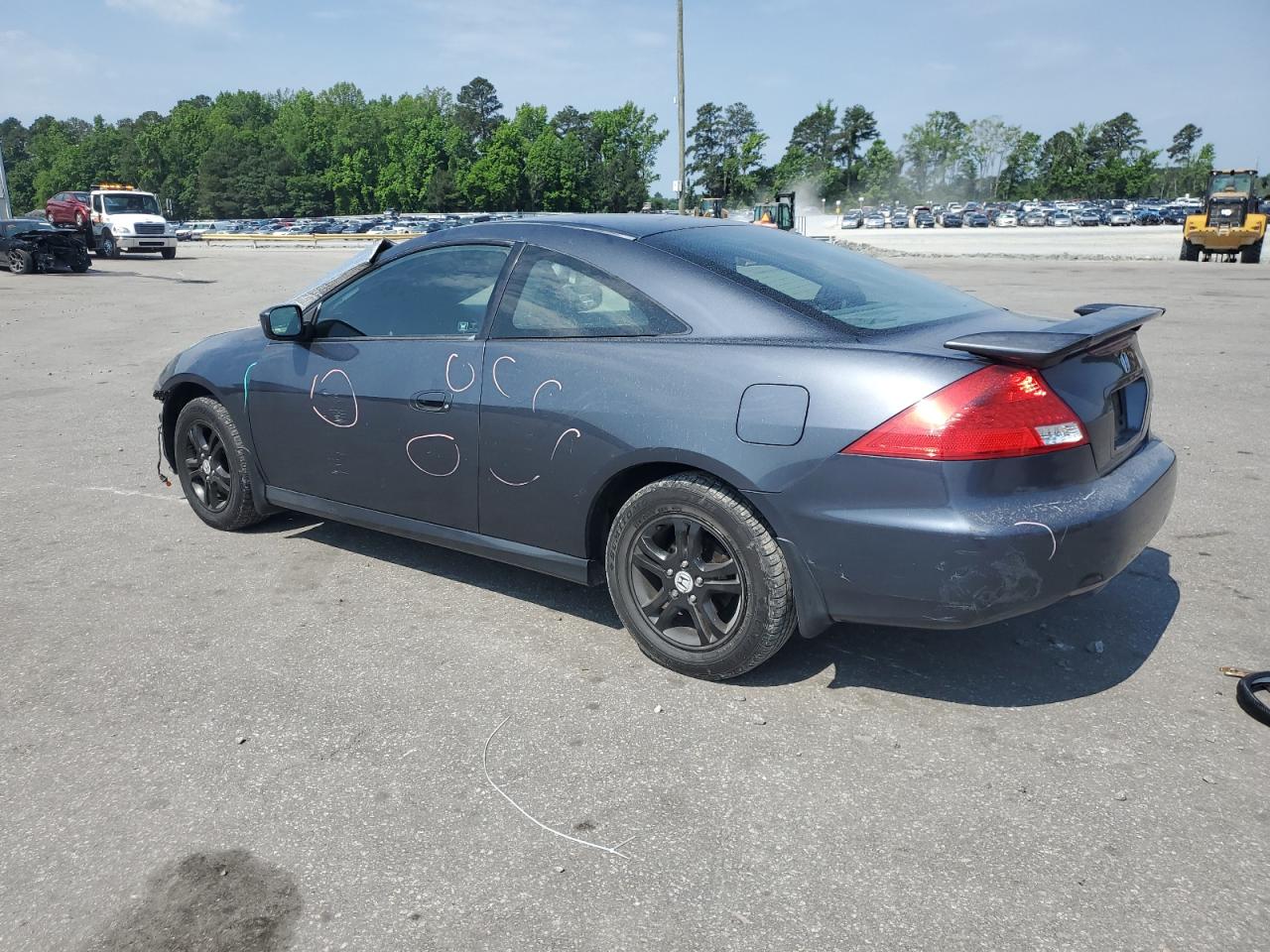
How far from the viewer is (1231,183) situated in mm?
31844

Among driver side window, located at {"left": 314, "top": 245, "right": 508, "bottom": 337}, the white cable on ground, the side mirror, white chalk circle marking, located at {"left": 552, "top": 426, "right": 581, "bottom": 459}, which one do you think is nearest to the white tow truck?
the side mirror

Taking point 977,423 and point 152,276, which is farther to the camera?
point 152,276

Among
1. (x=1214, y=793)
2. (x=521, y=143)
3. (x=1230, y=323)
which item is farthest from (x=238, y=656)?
(x=521, y=143)

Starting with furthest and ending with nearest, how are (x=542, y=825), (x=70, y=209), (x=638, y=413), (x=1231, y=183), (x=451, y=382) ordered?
(x=70, y=209)
(x=1231, y=183)
(x=451, y=382)
(x=638, y=413)
(x=542, y=825)

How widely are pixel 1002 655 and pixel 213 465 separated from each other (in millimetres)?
3886

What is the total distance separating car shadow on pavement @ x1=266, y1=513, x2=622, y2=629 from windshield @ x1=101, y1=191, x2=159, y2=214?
33728 millimetres

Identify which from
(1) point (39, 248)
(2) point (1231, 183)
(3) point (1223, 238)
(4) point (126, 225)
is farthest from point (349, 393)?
(2) point (1231, 183)

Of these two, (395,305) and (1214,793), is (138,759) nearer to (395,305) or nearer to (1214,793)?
(395,305)

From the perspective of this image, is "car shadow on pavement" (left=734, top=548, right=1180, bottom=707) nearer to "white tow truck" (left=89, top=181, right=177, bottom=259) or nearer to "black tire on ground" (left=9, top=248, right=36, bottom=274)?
"black tire on ground" (left=9, top=248, right=36, bottom=274)

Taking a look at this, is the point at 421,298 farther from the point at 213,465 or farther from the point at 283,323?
the point at 213,465

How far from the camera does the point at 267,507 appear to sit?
5043 mm

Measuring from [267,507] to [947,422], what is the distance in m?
3.48

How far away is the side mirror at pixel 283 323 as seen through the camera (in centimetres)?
453

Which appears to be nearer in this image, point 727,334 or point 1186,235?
point 727,334
